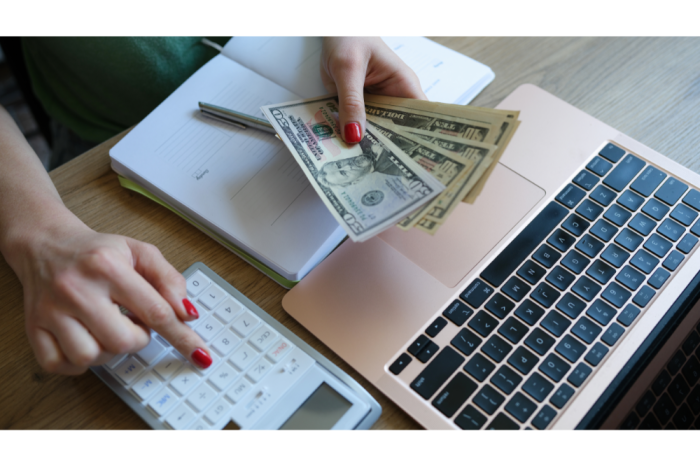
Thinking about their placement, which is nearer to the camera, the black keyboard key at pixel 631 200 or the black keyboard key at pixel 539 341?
the black keyboard key at pixel 539 341

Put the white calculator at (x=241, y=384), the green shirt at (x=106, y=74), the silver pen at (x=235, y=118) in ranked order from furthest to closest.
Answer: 1. the green shirt at (x=106, y=74)
2. the silver pen at (x=235, y=118)
3. the white calculator at (x=241, y=384)

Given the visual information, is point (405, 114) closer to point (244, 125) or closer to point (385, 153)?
point (385, 153)

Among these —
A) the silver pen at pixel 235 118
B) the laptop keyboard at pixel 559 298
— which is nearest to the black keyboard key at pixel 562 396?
the laptop keyboard at pixel 559 298

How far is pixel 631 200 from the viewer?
675mm

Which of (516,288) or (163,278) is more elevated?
(516,288)

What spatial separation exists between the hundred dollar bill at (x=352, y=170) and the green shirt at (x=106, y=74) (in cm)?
33

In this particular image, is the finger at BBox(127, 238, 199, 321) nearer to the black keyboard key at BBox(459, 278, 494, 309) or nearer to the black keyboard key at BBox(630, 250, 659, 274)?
the black keyboard key at BBox(459, 278, 494, 309)

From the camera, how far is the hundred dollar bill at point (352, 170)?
1.93 ft

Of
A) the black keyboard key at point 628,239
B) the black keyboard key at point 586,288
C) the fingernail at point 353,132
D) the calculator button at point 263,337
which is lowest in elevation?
the calculator button at point 263,337

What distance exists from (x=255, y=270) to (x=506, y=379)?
35 centimetres

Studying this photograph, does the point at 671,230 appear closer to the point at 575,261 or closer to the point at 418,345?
the point at 575,261

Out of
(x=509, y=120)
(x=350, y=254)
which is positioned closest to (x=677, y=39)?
(x=509, y=120)

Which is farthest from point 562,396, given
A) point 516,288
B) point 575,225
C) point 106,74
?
point 106,74

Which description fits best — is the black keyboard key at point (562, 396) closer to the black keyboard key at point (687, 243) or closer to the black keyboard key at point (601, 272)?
the black keyboard key at point (601, 272)
